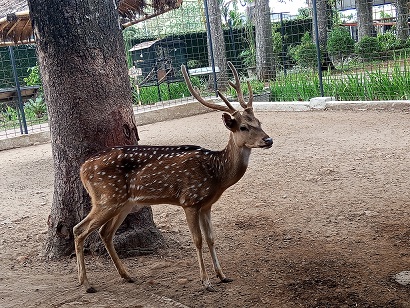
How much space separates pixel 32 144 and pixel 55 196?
736 cm

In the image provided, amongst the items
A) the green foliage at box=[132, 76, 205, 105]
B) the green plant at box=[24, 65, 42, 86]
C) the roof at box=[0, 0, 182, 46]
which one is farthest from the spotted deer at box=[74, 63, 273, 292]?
the green plant at box=[24, 65, 42, 86]

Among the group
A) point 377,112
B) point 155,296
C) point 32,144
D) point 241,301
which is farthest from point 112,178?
point 32,144

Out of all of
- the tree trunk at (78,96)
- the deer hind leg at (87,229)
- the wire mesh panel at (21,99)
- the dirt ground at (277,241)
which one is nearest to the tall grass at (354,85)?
the dirt ground at (277,241)

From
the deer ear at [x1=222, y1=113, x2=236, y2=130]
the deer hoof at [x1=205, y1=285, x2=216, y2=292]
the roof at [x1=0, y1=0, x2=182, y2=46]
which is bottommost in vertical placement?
the deer hoof at [x1=205, y1=285, x2=216, y2=292]

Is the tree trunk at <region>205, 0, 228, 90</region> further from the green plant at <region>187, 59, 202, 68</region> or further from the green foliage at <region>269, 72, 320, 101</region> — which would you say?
the green foliage at <region>269, 72, 320, 101</region>

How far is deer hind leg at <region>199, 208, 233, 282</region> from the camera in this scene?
156 inches

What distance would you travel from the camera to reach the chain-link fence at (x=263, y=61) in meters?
11.2

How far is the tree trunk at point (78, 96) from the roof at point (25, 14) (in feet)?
17.2

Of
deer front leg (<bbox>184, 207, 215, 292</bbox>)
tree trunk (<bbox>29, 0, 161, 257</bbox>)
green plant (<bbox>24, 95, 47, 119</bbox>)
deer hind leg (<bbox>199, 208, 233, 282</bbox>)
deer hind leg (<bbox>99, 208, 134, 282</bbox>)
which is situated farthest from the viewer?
green plant (<bbox>24, 95, 47, 119</bbox>)

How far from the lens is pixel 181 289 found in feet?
12.7

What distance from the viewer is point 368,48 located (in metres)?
12.0

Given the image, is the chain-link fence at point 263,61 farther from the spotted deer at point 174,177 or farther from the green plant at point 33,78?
the spotted deer at point 174,177

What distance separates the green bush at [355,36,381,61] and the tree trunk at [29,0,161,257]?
7992mm

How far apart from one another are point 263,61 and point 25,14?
711 cm
